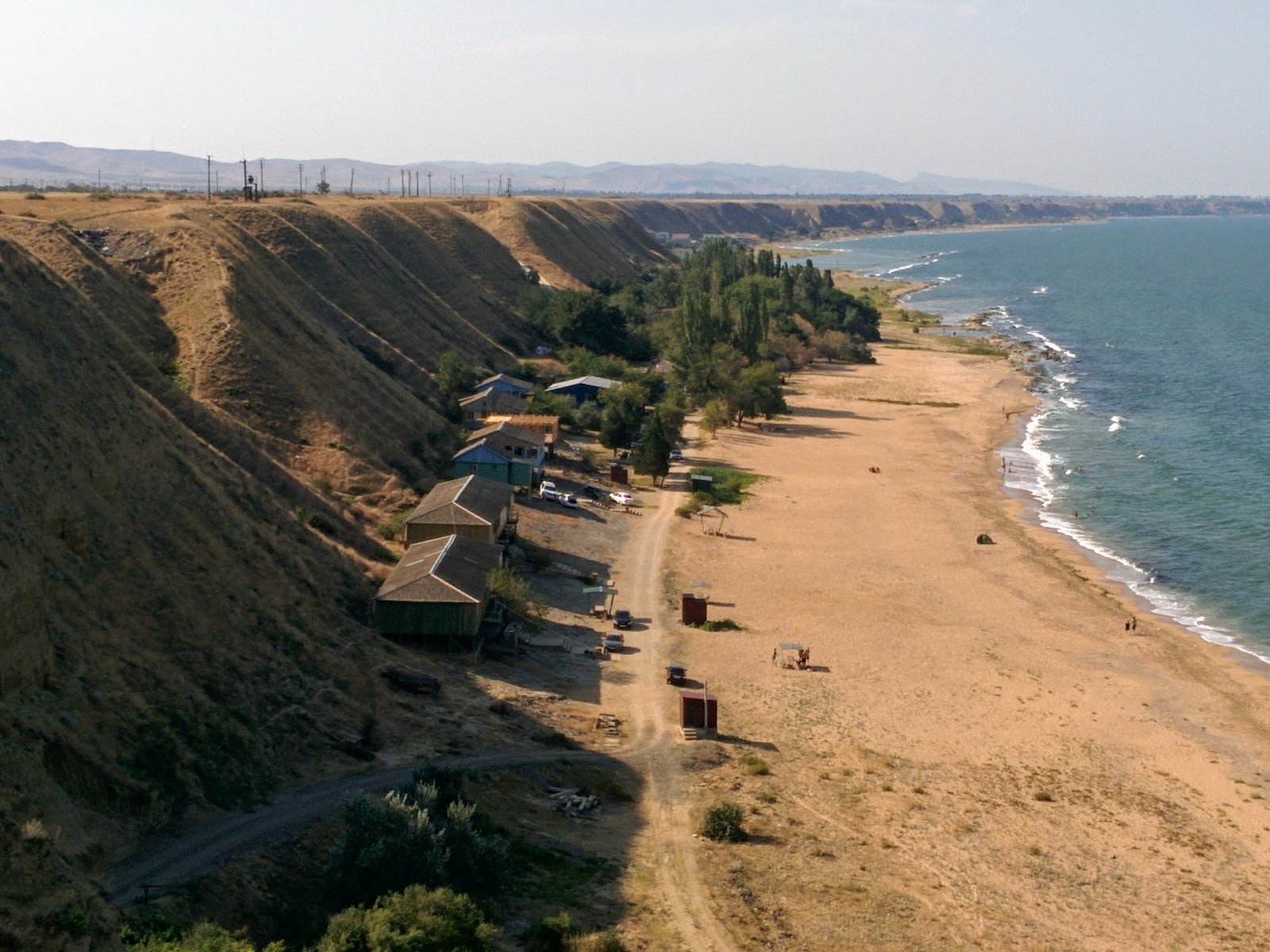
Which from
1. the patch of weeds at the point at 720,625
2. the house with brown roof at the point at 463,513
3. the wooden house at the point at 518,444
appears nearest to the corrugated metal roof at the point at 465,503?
the house with brown roof at the point at 463,513

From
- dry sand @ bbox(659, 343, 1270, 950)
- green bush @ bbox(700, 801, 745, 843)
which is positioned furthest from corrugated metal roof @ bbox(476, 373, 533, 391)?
green bush @ bbox(700, 801, 745, 843)

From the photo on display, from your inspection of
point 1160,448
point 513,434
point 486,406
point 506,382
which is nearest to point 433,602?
point 513,434

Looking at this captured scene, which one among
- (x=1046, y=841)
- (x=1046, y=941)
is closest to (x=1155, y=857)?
(x=1046, y=841)

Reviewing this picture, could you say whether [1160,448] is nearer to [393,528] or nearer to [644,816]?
[393,528]

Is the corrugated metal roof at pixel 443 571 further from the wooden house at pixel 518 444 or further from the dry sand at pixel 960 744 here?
the wooden house at pixel 518 444

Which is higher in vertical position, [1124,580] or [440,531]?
[440,531]
